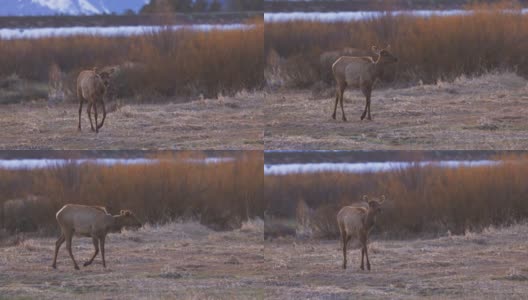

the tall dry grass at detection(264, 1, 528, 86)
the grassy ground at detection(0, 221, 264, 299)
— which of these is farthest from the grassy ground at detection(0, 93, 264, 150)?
the grassy ground at detection(0, 221, 264, 299)

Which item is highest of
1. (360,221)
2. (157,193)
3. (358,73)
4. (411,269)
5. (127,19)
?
(127,19)

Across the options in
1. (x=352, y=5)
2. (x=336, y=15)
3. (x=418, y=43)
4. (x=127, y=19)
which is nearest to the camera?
(x=418, y=43)

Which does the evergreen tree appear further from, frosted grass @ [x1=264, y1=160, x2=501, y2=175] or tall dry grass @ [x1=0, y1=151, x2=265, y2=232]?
tall dry grass @ [x1=0, y1=151, x2=265, y2=232]

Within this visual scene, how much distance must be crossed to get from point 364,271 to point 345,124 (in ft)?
8.51

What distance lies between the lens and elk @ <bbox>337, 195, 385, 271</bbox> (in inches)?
800

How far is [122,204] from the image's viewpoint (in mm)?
27188

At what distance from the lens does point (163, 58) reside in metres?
29.2

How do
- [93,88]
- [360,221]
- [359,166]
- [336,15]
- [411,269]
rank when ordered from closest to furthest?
[411,269] → [360,221] → [93,88] → [336,15] → [359,166]

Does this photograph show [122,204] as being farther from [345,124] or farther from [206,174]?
[345,124]

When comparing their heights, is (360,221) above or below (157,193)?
above

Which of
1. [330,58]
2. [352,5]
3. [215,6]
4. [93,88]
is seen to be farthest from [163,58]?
[93,88]

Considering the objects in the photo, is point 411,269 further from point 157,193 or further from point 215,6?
point 215,6

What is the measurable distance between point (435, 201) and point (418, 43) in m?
3.63

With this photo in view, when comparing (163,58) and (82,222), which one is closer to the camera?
(82,222)
